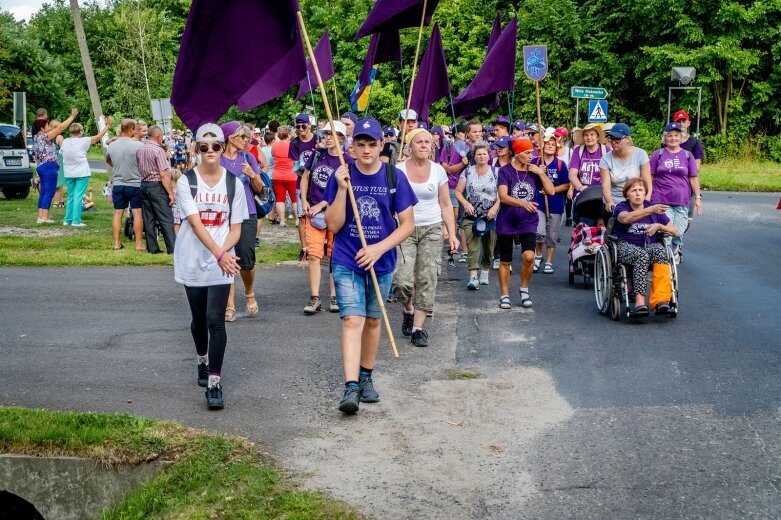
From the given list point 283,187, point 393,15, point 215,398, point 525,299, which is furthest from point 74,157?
point 215,398

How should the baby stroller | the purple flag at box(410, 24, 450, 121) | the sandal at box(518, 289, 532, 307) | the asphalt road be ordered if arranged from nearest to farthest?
the asphalt road
the sandal at box(518, 289, 532, 307)
the baby stroller
the purple flag at box(410, 24, 450, 121)

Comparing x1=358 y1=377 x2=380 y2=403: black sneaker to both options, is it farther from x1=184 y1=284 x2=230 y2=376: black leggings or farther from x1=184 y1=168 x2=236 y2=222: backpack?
x1=184 y1=168 x2=236 y2=222: backpack

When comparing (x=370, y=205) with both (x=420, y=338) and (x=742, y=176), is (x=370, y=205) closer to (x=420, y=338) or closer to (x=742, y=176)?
(x=420, y=338)

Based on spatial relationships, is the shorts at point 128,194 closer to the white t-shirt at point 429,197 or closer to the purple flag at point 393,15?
the purple flag at point 393,15

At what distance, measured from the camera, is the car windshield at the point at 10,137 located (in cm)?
2453

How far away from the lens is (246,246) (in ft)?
33.7

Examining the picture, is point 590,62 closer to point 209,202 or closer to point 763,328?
point 763,328

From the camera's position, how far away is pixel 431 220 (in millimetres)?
9570

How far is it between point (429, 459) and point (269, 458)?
35.6 inches

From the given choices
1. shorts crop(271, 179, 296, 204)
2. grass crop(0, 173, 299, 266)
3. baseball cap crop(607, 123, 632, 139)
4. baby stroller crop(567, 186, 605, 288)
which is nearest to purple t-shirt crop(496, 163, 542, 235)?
baseball cap crop(607, 123, 632, 139)

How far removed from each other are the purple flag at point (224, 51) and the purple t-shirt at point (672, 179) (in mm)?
6403

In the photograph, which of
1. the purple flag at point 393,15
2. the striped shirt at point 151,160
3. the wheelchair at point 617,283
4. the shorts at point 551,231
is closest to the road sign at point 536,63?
the shorts at point 551,231

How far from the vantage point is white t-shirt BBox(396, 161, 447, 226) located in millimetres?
9516

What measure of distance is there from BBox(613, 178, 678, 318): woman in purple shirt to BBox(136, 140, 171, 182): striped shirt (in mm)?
7034
